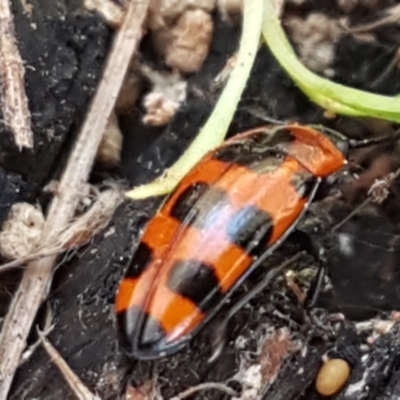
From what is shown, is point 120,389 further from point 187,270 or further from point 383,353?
point 383,353

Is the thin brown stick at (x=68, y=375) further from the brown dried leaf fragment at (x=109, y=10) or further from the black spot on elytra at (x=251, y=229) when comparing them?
the brown dried leaf fragment at (x=109, y=10)

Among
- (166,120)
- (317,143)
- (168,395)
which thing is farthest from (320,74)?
(168,395)

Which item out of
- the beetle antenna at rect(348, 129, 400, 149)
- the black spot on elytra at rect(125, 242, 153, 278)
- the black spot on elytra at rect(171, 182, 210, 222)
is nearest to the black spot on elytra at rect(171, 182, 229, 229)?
the black spot on elytra at rect(171, 182, 210, 222)

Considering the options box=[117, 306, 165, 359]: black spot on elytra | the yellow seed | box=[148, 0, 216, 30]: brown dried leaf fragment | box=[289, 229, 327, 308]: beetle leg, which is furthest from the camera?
box=[148, 0, 216, 30]: brown dried leaf fragment

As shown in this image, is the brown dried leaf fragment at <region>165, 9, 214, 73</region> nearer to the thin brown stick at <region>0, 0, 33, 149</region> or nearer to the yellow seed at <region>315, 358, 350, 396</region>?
the thin brown stick at <region>0, 0, 33, 149</region>

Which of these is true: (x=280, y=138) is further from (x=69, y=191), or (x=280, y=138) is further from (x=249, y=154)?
(x=69, y=191)

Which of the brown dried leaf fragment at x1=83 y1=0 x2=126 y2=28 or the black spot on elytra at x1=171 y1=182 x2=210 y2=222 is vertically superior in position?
the brown dried leaf fragment at x1=83 y1=0 x2=126 y2=28
